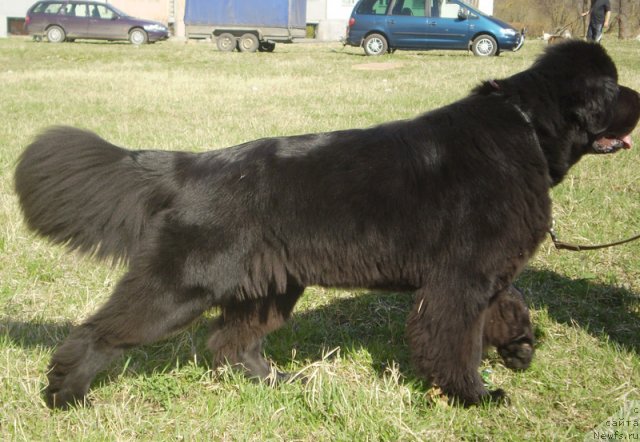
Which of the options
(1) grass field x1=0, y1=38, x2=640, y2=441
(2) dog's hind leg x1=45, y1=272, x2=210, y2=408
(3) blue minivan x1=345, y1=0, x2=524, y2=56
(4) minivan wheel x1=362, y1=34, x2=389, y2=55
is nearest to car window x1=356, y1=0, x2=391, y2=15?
(3) blue minivan x1=345, y1=0, x2=524, y2=56

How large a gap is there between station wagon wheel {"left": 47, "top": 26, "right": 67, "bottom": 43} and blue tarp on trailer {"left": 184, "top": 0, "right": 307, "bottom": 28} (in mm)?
6256

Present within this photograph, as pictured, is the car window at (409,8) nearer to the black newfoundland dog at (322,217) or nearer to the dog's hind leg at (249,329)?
the black newfoundland dog at (322,217)

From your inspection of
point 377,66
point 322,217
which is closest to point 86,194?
point 322,217

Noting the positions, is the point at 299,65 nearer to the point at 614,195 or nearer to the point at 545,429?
the point at 614,195

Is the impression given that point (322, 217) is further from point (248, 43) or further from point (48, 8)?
point (48, 8)

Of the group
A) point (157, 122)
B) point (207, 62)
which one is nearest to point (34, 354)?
point (157, 122)

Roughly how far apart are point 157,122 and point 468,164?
7998 millimetres

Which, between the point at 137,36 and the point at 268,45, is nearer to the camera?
the point at 268,45

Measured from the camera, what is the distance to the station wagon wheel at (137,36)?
2916 centimetres

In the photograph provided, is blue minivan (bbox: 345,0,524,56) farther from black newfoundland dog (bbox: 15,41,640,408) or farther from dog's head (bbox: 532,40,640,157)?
black newfoundland dog (bbox: 15,41,640,408)

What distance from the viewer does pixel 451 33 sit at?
21234mm

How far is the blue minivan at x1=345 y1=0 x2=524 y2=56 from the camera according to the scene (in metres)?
21.0

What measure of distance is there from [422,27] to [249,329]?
19116mm

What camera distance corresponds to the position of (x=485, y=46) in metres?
21.0
